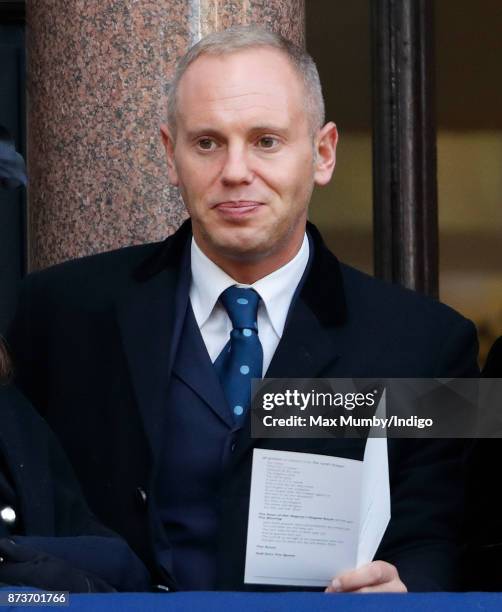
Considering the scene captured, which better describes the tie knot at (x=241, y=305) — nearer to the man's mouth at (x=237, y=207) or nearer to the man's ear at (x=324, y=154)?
the man's mouth at (x=237, y=207)

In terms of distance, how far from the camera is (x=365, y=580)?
3.60 m

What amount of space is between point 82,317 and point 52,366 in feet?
0.51

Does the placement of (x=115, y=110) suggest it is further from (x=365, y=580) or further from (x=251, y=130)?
(x=365, y=580)

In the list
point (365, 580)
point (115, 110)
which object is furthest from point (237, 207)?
point (115, 110)

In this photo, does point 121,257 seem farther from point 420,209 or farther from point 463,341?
point 420,209

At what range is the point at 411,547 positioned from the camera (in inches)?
166

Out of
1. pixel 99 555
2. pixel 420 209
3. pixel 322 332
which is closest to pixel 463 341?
pixel 322 332

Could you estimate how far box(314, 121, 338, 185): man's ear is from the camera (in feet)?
15.0

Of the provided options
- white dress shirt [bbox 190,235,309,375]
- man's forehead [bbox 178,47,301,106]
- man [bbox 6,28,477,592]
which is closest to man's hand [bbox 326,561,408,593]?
man [bbox 6,28,477,592]

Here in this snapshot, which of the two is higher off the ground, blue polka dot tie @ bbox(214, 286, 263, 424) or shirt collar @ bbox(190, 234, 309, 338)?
shirt collar @ bbox(190, 234, 309, 338)

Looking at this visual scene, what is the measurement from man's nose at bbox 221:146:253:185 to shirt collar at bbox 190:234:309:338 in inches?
11.5

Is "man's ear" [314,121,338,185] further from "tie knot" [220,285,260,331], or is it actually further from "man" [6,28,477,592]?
"tie knot" [220,285,260,331]

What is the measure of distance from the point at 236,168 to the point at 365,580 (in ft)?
3.87

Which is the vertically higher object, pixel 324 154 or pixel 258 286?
pixel 324 154
